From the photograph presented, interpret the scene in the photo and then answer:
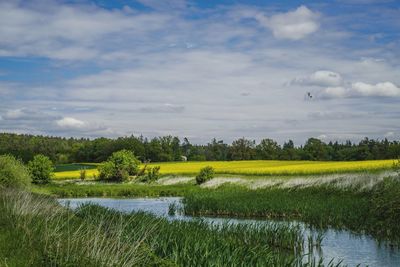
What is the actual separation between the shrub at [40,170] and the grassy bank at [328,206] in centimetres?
3243

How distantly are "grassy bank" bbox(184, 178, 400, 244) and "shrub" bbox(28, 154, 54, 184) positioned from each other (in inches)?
1277

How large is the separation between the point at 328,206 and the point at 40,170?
44.6 meters

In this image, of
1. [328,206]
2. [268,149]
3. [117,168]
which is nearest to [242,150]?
[268,149]

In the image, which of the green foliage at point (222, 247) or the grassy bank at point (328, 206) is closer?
the green foliage at point (222, 247)

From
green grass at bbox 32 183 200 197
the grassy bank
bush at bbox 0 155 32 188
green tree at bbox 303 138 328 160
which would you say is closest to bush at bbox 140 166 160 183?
green grass at bbox 32 183 200 197

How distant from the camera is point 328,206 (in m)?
27.3

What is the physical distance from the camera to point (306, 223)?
25.3 m

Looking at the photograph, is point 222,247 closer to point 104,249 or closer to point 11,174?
point 104,249

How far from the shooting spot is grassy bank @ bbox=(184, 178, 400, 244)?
21.8 metres

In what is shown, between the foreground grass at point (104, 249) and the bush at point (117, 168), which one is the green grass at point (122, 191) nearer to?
the bush at point (117, 168)

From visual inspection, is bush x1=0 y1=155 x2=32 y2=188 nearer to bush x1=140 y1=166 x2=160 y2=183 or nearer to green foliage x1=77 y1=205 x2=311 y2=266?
bush x1=140 y1=166 x2=160 y2=183

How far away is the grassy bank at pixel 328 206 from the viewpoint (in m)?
21.8

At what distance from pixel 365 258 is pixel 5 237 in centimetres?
1131

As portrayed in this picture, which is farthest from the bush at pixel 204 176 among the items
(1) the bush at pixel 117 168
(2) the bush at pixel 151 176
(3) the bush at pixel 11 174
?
(3) the bush at pixel 11 174
